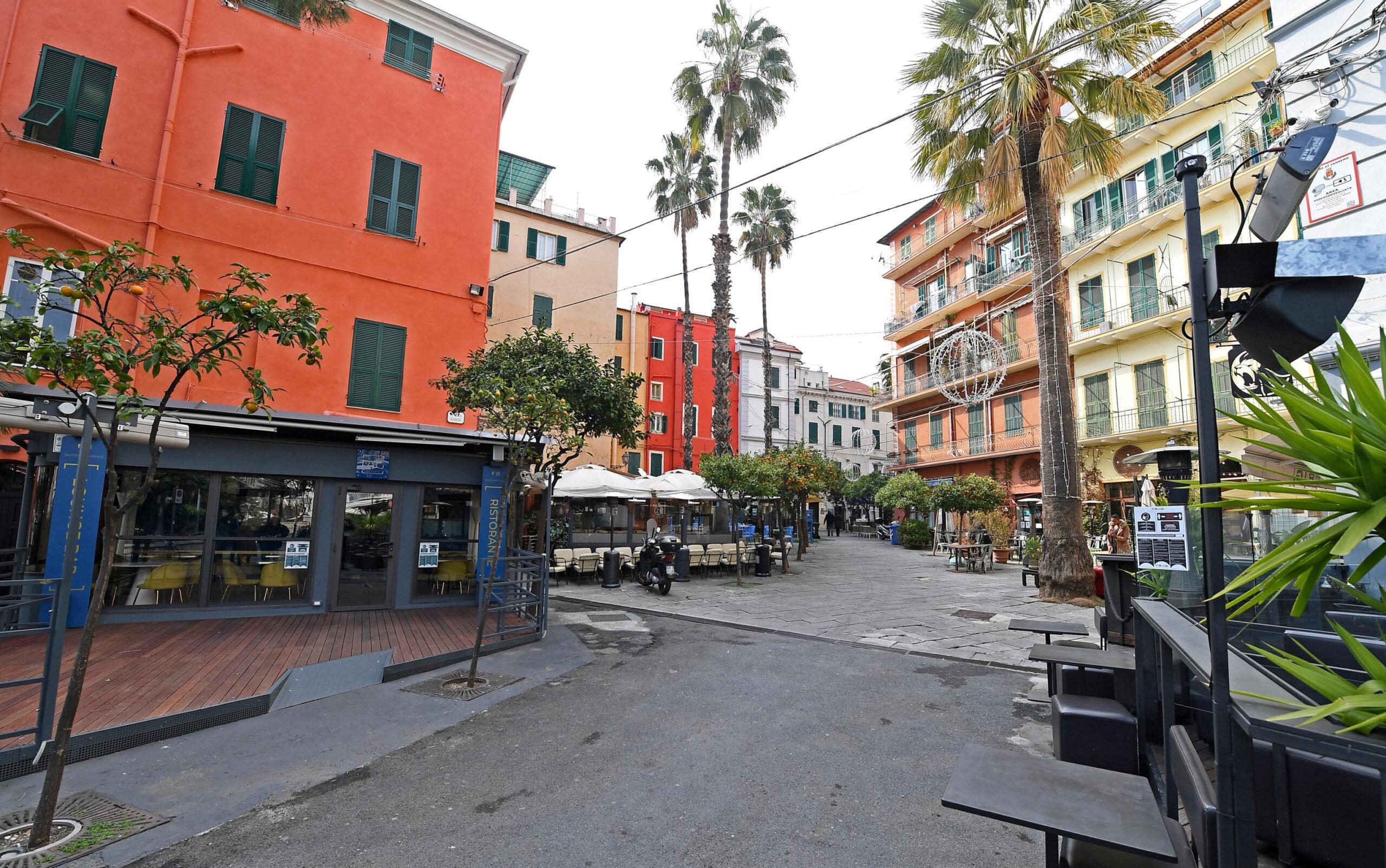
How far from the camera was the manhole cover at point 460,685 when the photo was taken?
19.7 ft

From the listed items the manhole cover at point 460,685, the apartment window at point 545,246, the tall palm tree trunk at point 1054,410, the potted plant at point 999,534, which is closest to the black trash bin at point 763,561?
the tall palm tree trunk at point 1054,410

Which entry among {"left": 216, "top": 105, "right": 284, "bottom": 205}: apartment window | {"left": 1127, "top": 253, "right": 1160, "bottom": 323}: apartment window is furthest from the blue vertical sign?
{"left": 1127, "top": 253, "right": 1160, "bottom": 323}: apartment window

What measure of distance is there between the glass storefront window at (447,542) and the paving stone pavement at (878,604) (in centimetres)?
243

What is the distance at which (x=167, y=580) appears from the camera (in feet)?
29.1

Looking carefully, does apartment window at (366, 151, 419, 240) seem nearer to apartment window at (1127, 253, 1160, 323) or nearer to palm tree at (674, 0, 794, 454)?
palm tree at (674, 0, 794, 454)

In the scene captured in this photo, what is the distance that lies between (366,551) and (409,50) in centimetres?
969

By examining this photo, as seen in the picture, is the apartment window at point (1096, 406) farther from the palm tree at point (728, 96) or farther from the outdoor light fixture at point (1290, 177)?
the outdoor light fixture at point (1290, 177)

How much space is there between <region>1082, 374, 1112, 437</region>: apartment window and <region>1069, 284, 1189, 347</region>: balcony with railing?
1.45 m

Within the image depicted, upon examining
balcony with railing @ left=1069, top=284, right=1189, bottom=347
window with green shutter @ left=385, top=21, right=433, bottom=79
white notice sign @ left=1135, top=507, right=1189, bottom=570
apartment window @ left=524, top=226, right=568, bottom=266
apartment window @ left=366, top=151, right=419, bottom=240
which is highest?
apartment window @ left=524, top=226, right=568, bottom=266

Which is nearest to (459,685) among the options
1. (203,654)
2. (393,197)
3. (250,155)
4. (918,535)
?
(203,654)

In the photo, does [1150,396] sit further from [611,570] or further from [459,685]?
[459,685]

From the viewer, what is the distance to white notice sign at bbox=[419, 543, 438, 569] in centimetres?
1026

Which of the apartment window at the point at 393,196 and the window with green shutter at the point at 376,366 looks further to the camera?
the apartment window at the point at 393,196

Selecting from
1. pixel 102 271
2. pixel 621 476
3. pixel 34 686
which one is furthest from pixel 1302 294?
pixel 621 476
